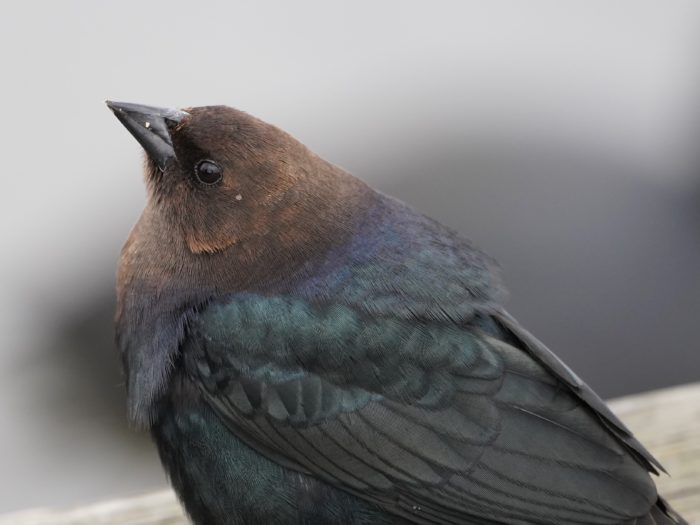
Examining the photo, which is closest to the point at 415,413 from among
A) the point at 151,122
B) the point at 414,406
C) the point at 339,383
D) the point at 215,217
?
the point at 414,406

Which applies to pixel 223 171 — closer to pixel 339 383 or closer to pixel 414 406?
pixel 339 383

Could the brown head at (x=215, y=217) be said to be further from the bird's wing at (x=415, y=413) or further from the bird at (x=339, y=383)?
the bird's wing at (x=415, y=413)

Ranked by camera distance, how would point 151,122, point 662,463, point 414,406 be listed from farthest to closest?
point 662,463
point 151,122
point 414,406

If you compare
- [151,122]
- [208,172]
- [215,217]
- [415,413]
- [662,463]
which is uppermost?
[151,122]

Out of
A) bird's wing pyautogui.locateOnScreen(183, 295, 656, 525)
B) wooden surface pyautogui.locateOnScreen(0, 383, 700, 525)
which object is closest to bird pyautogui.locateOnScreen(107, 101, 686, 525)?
bird's wing pyautogui.locateOnScreen(183, 295, 656, 525)

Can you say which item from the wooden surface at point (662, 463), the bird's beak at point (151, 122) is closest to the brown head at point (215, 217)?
the bird's beak at point (151, 122)

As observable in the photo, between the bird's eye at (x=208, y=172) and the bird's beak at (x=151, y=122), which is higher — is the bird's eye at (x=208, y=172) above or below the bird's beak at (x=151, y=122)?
below

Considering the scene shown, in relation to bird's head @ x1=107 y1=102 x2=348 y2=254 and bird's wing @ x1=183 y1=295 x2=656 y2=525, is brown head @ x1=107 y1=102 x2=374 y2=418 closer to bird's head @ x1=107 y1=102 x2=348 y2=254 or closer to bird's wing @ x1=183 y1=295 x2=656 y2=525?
bird's head @ x1=107 y1=102 x2=348 y2=254
